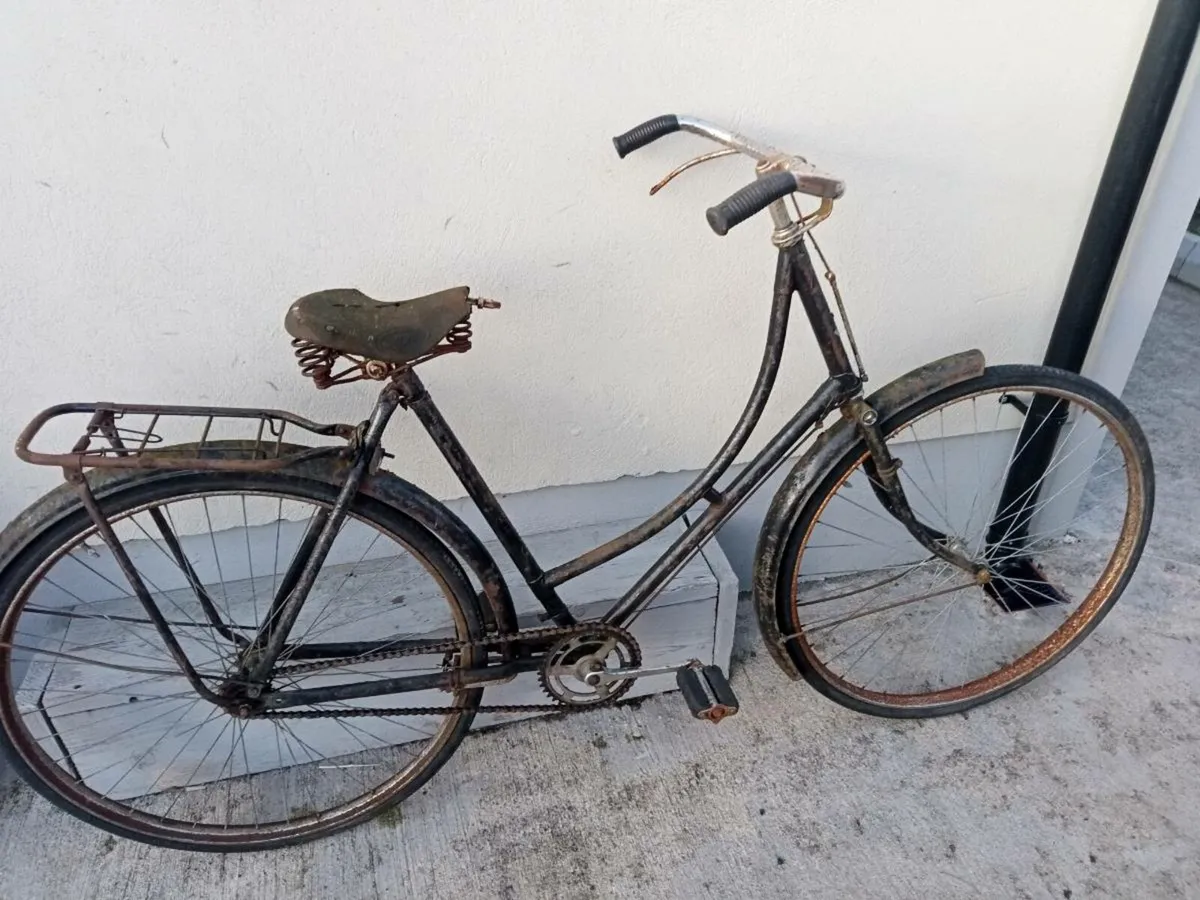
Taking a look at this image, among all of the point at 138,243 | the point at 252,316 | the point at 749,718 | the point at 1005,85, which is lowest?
the point at 749,718

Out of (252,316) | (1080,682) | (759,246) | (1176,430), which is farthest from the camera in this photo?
(1176,430)

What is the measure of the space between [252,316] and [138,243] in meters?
0.24

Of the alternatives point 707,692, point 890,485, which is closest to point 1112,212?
point 890,485

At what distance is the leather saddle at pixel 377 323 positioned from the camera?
1417 millimetres

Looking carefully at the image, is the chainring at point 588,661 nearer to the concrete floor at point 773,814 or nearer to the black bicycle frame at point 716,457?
the black bicycle frame at point 716,457

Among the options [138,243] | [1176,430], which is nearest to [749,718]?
[138,243]

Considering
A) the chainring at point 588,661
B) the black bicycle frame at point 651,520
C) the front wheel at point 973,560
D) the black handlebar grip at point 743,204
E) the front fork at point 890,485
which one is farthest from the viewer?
the front wheel at point 973,560

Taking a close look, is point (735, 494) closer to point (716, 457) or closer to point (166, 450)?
point (716, 457)

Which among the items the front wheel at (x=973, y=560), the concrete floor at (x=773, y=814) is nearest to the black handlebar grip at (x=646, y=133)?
the front wheel at (x=973, y=560)

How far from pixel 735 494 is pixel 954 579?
114 centimetres

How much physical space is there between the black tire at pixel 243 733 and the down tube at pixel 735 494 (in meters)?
0.34

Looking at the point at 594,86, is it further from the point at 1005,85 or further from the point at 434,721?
the point at 434,721

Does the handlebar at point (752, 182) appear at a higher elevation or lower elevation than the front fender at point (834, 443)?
higher

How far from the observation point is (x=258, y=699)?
168cm
